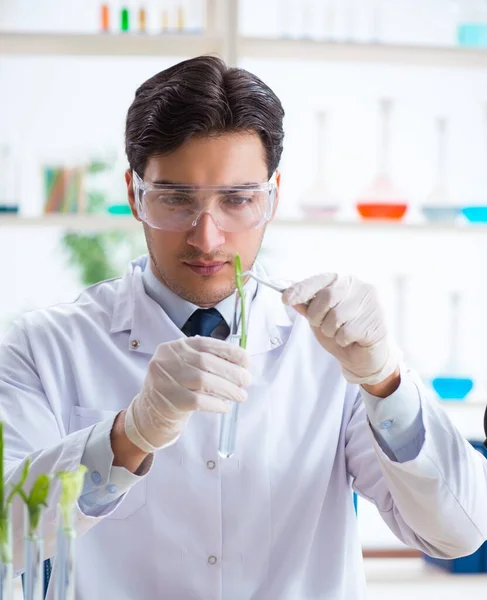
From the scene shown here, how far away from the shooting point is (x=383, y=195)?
298 cm

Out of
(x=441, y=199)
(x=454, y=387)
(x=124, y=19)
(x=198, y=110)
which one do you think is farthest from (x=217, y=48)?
(x=454, y=387)

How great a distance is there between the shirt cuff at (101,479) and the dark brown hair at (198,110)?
58 centimetres

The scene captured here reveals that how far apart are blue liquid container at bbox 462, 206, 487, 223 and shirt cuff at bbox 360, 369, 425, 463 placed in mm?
1562

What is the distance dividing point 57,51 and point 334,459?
1.70m

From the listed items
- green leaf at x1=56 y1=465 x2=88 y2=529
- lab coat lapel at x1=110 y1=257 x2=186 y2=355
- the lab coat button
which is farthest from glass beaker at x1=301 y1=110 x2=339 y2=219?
green leaf at x1=56 y1=465 x2=88 y2=529

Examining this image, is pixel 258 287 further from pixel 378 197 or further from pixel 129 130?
pixel 378 197

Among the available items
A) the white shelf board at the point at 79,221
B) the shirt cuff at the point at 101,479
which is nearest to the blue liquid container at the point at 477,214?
the white shelf board at the point at 79,221

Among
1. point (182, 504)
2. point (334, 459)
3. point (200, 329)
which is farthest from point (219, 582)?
point (200, 329)

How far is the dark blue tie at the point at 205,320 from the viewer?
1784 millimetres

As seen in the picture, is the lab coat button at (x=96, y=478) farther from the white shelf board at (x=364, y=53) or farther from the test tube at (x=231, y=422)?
the white shelf board at (x=364, y=53)

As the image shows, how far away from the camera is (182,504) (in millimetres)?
1702

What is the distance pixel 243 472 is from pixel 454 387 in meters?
1.41

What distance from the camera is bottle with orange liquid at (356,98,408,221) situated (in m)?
2.97

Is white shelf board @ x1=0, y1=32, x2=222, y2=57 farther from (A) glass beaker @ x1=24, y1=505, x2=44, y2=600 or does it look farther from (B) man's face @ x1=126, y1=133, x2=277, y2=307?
(A) glass beaker @ x1=24, y1=505, x2=44, y2=600
